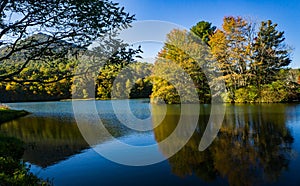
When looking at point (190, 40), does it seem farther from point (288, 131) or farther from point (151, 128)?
point (288, 131)

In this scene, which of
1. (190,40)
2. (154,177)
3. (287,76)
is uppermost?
(190,40)

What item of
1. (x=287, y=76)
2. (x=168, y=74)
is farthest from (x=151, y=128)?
(x=287, y=76)

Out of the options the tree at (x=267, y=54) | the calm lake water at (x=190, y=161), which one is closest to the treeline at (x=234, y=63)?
the tree at (x=267, y=54)

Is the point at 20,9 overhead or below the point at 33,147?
overhead

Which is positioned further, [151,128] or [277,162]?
[151,128]

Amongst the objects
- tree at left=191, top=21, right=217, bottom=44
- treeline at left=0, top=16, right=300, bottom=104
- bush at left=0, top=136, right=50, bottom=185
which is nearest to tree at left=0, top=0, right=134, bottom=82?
bush at left=0, top=136, right=50, bottom=185

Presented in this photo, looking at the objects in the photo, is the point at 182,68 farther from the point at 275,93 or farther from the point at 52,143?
the point at 52,143

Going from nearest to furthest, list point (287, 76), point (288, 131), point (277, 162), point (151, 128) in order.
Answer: point (277, 162) < point (288, 131) < point (151, 128) < point (287, 76)

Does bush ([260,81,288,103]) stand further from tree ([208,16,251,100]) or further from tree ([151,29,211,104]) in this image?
tree ([151,29,211,104])

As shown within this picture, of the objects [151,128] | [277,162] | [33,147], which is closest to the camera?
[277,162]

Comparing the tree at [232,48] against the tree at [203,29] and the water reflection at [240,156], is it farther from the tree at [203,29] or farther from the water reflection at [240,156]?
the water reflection at [240,156]

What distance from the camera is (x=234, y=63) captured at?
34.5 meters

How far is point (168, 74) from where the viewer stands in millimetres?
36062

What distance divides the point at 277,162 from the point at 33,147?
1036 cm
